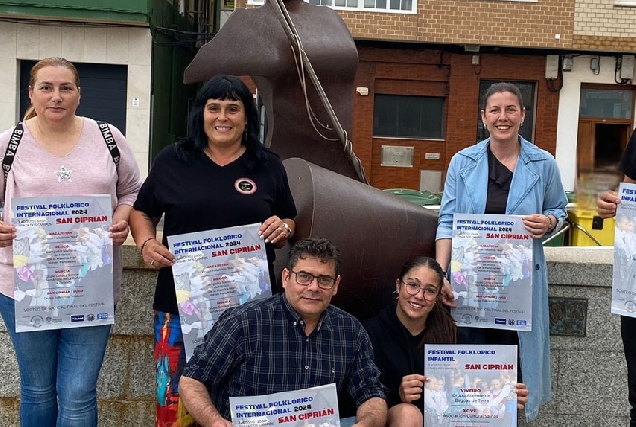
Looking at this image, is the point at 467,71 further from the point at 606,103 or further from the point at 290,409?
the point at 290,409

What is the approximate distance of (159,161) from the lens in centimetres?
339

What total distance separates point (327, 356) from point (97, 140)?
3.99 ft

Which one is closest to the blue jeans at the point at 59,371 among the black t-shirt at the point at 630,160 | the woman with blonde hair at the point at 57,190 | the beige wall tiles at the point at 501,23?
the woman with blonde hair at the point at 57,190

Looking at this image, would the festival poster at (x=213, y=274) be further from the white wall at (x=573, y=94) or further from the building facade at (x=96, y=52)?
the white wall at (x=573, y=94)

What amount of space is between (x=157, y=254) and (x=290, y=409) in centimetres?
78

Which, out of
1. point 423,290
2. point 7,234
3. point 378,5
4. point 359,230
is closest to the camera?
point 7,234

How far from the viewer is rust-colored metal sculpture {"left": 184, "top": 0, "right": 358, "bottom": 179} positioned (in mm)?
4574

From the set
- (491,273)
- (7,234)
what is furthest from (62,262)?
(491,273)

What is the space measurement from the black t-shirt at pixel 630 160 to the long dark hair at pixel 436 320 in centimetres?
87

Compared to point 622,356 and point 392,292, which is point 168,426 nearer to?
point 392,292

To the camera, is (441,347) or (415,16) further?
(415,16)

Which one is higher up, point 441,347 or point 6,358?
point 441,347

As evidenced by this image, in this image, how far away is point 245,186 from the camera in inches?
131

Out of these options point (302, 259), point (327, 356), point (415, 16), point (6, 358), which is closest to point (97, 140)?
point (302, 259)
